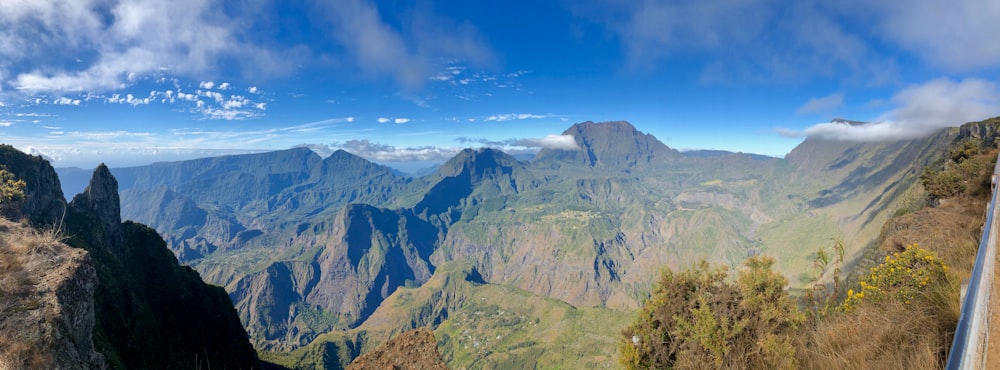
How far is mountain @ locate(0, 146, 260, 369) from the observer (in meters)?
10.4

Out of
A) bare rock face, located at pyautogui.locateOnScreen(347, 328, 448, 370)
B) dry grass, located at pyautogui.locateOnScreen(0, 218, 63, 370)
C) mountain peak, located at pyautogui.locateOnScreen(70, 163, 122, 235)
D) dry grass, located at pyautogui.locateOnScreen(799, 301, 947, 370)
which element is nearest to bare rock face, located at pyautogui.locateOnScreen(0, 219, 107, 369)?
dry grass, located at pyautogui.locateOnScreen(0, 218, 63, 370)

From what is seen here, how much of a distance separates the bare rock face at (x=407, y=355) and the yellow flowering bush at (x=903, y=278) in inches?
405

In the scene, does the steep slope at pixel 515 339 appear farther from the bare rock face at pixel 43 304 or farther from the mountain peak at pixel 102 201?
the bare rock face at pixel 43 304

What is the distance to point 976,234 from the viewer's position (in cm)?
826

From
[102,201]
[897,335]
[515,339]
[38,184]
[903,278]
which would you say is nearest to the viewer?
[897,335]

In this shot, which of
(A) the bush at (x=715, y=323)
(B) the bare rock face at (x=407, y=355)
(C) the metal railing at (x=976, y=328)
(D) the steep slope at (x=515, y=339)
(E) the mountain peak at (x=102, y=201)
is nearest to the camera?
(C) the metal railing at (x=976, y=328)

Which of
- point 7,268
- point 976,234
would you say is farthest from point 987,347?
point 7,268

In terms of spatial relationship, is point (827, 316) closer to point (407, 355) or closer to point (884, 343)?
point (884, 343)

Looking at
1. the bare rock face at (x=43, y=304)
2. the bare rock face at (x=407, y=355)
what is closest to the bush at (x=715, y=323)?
the bare rock face at (x=407, y=355)

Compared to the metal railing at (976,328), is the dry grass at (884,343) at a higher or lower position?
lower

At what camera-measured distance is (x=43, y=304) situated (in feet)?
26.1

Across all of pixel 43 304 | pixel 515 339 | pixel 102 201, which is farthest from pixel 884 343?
pixel 515 339

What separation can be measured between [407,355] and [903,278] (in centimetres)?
1213

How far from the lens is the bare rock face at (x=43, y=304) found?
695cm
